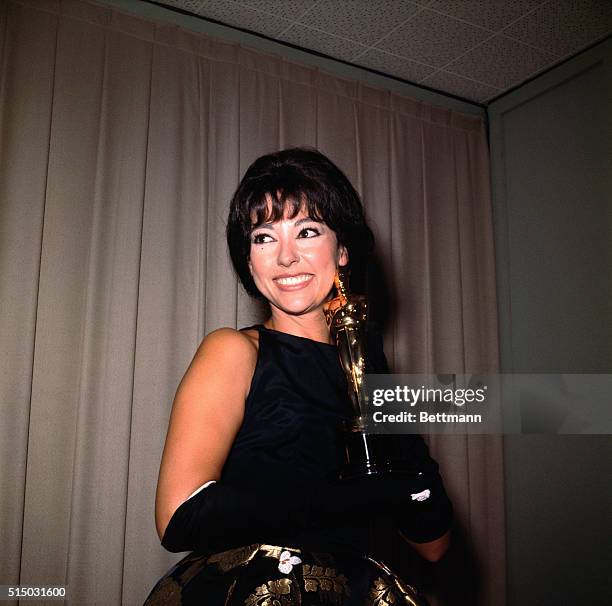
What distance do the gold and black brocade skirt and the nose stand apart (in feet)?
1.70

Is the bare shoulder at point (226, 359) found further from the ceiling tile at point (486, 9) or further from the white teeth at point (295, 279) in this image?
the ceiling tile at point (486, 9)

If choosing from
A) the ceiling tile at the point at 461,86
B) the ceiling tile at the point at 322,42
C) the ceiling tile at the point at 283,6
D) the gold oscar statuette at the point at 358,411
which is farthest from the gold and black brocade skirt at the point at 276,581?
the ceiling tile at the point at 461,86

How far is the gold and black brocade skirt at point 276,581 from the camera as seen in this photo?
35.4 inches

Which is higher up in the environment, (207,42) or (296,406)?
(207,42)

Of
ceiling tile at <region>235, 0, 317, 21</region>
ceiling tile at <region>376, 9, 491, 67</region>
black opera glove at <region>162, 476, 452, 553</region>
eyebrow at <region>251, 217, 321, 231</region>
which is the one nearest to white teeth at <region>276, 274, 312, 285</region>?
eyebrow at <region>251, 217, 321, 231</region>

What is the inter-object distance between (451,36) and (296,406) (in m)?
2.13

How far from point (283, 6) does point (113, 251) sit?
1177mm

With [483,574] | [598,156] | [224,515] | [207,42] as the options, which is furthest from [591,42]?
[224,515]

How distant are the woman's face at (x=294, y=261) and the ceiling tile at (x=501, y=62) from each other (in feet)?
6.33

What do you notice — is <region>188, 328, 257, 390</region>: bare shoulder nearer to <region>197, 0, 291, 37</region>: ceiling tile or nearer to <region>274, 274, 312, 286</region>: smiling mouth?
<region>274, 274, 312, 286</region>: smiling mouth

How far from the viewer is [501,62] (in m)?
2.88

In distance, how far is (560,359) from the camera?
278 cm

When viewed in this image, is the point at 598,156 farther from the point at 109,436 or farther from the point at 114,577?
the point at 114,577

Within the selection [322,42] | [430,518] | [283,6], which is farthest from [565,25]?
[430,518]
